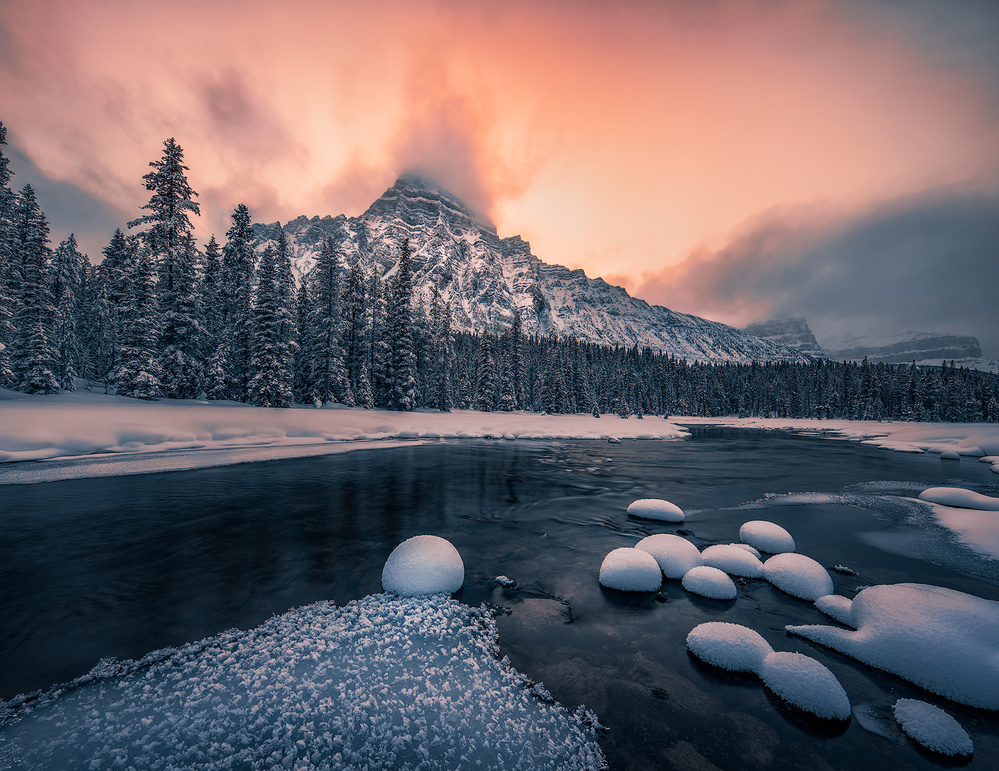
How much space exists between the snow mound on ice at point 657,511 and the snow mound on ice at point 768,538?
78.7 inches

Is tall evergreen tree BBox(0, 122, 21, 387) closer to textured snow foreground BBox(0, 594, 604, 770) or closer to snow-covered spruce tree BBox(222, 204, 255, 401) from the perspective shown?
snow-covered spruce tree BBox(222, 204, 255, 401)

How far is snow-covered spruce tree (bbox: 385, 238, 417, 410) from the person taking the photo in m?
39.1

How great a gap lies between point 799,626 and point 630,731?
3.65m

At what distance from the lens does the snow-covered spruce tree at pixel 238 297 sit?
31.5 metres

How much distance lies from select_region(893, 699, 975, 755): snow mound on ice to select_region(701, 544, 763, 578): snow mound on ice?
3.00 m

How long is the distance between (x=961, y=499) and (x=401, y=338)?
38449 millimetres

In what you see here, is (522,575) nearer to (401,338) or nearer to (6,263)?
(401,338)

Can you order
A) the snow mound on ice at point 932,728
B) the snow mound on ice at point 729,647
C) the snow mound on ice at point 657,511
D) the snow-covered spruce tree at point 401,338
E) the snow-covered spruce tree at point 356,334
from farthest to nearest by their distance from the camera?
the snow-covered spruce tree at point 401,338, the snow-covered spruce tree at point 356,334, the snow mound on ice at point 657,511, the snow mound on ice at point 729,647, the snow mound on ice at point 932,728

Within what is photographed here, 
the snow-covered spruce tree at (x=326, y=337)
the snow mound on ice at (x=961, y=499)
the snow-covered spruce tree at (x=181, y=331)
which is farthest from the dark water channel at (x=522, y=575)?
the snow-covered spruce tree at (x=326, y=337)

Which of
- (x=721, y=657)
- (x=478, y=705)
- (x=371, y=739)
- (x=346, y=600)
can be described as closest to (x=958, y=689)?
(x=721, y=657)

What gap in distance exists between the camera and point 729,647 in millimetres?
4793

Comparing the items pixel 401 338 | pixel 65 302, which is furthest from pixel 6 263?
pixel 401 338

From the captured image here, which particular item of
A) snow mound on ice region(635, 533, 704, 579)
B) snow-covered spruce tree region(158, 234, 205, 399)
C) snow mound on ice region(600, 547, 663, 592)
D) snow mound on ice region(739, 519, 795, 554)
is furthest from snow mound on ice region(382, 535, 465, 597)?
snow-covered spruce tree region(158, 234, 205, 399)

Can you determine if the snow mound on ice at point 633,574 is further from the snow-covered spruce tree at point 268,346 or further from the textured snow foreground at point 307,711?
the snow-covered spruce tree at point 268,346
